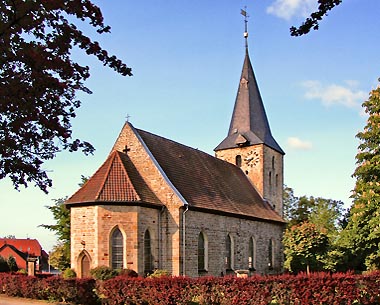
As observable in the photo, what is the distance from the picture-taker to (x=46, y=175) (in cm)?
966

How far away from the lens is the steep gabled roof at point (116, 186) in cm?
2400

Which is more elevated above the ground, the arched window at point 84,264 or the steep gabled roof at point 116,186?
the steep gabled roof at point 116,186

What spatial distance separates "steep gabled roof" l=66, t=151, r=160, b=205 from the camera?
24000 mm

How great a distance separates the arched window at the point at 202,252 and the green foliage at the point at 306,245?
8.05 meters

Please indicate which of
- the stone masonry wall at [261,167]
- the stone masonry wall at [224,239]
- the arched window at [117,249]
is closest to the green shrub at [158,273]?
the arched window at [117,249]

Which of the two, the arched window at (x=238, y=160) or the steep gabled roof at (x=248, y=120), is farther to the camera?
the arched window at (x=238, y=160)

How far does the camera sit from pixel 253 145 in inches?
1467

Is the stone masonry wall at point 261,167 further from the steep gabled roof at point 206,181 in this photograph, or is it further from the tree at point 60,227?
the tree at point 60,227

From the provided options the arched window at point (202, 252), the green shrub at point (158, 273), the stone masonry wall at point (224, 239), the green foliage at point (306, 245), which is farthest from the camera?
the green foliage at point (306, 245)

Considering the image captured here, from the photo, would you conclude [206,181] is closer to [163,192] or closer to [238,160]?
[163,192]

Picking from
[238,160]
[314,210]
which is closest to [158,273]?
[238,160]

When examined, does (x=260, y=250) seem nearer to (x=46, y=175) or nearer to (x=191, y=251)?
(x=191, y=251)

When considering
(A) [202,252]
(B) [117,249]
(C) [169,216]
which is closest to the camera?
(B) [117,249]

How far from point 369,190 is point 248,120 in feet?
38.5
